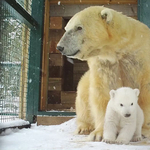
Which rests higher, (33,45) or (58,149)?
(33,45)

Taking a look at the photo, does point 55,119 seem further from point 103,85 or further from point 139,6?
point 139,6

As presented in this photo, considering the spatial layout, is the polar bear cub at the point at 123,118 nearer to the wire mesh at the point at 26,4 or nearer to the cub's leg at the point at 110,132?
the cub's leg at the point at 110,132

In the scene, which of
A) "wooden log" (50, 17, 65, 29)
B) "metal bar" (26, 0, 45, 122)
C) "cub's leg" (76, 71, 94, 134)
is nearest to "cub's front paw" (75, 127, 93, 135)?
"cub's leg" (76, 71, 94, 134)

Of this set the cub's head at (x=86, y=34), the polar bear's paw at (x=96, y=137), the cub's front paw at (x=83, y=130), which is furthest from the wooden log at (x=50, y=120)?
the cub's head at (x=86, y=34)

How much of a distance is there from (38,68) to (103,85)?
134 cm

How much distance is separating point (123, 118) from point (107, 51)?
1.91ft

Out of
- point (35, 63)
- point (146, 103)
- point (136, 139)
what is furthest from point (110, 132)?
point (35, 63)

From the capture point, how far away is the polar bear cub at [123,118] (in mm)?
1854

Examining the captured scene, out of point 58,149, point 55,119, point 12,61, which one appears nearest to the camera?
point 58,149

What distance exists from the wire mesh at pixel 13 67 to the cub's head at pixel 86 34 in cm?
72

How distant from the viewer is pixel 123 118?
1.97 m

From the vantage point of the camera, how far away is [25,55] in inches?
140

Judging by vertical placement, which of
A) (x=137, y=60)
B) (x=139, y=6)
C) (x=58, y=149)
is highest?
(x=139, y=6)

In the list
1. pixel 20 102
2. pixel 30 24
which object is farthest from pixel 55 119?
pixel 30 24
